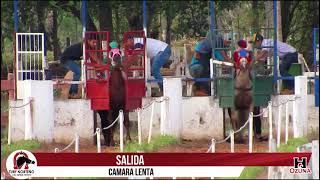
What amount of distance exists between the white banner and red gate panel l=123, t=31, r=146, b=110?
218 cm

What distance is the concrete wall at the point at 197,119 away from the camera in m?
9.37

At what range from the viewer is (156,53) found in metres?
9.82

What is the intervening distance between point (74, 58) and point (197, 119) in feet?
4.67

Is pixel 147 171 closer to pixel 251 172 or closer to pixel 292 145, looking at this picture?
pixel 251 172

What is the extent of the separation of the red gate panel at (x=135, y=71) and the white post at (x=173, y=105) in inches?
9.6

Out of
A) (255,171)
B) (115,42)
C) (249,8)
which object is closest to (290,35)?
(249,8)

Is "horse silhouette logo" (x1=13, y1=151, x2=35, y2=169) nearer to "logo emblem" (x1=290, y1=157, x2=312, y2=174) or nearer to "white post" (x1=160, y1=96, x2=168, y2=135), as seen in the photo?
"logo emblem" (x1=290, y1=157, x2=312, y2=174)

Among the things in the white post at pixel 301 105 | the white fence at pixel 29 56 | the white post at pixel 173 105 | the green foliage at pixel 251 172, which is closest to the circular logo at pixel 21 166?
the green foliage at pixel 251 172

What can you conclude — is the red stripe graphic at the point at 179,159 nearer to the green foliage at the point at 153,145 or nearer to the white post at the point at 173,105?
the green foliage at the point at 153,145

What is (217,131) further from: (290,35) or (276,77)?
(290,35)

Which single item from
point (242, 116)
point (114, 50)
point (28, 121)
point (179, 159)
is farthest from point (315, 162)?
point (28, 121)

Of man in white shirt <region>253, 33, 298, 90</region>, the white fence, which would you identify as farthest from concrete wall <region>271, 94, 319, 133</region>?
the white fence

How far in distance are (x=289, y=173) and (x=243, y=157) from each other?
1.12 feet

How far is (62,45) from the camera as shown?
39.0 ft
